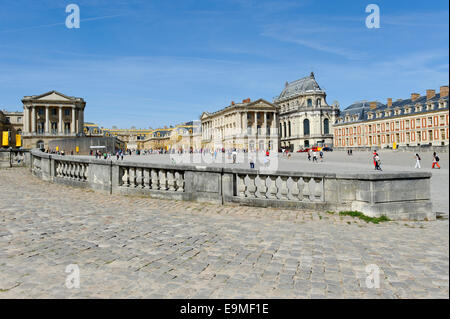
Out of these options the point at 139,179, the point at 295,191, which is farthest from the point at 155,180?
the point at 295,191

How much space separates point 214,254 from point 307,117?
115m

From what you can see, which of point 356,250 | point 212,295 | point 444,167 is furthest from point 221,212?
point 444,167

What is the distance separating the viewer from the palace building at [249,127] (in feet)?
341

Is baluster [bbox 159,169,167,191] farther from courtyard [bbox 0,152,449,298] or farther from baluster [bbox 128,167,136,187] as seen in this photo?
courtyard [bbox 0,152,449,298]

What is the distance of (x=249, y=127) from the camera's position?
10644 cm

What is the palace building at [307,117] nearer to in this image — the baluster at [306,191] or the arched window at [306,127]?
the arched window at [306,127]

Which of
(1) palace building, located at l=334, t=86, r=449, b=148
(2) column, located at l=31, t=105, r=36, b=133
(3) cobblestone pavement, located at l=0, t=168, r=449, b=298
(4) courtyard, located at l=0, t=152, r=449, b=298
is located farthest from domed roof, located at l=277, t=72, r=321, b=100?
(3) cobblestone pavement, located at l=0, t=168, r=449, b=298

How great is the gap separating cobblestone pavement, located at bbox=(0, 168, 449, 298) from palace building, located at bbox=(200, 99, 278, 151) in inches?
3670

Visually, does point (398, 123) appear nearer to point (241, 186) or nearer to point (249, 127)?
point (249, 127)

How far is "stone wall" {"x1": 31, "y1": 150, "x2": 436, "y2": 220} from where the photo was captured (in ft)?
24.1

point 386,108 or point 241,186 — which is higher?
point 386,108

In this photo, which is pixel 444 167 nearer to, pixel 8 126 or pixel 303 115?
pixel 303 115
